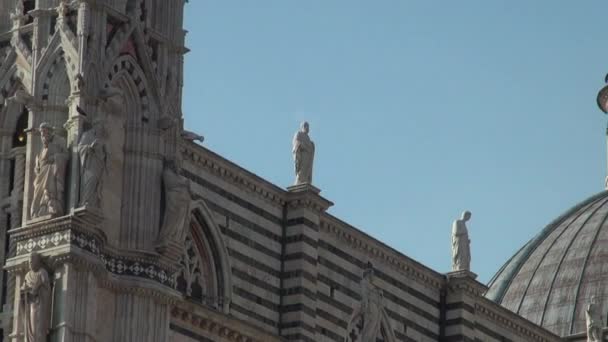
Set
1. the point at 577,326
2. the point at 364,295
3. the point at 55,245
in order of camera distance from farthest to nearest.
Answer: the point at 577,326
the point at 364,295
the point at 55,245

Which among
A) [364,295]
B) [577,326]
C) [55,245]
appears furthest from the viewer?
[577,326]

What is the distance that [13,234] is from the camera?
29.1 m

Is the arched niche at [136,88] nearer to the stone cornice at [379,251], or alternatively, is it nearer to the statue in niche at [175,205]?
the statue in niche at [175,205]

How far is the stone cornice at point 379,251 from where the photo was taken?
36.2m

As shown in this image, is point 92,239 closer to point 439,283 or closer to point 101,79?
point 101,79

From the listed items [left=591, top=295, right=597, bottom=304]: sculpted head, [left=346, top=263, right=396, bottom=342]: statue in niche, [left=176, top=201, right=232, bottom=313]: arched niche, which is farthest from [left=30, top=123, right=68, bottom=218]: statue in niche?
[left=591, top=295, right=597, bottom=304]: sculpted head

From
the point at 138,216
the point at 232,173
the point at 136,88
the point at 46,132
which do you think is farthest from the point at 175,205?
the point at 232,173

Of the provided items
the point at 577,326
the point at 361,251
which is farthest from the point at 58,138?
the point at 577,326

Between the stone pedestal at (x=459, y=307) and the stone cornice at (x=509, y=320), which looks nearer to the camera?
the stone pedestal at (x=459, y=307)

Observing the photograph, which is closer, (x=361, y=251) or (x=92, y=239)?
(x=92, y=239)

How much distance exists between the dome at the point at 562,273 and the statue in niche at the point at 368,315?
12189mm

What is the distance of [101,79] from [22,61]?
1.32 metres

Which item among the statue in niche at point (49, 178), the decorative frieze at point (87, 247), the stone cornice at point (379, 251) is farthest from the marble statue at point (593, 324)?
the statue in niche at point (49, 178)

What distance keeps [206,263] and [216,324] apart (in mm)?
1166
